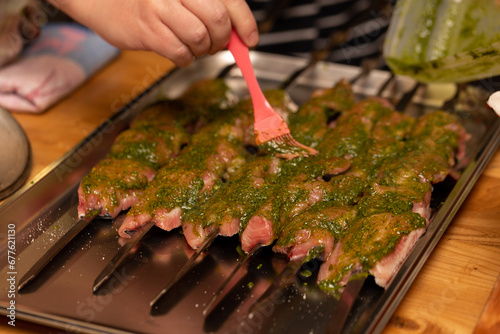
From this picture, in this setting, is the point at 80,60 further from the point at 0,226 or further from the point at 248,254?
the point at 248,254

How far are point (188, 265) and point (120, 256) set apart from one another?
1.01ft

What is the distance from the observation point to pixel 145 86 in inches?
151

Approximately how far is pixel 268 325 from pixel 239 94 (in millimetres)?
1937

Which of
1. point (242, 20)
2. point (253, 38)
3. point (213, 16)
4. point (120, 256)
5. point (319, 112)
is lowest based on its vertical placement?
point (319, 112)

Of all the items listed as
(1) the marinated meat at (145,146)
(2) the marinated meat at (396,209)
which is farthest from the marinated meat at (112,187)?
(2) the marinated meat at (396,209)

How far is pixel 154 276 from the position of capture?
2.34 metres

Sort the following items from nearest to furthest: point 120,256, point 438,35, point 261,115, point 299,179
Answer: point 120,256
point 299,179
point 261,115
point 438,35

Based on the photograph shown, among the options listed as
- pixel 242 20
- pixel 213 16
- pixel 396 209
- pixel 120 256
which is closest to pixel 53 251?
pixel 120 256

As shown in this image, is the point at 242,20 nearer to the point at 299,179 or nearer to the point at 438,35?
the point at 299,179

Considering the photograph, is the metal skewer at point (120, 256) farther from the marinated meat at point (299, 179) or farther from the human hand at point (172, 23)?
the human hand at point (172, 23)

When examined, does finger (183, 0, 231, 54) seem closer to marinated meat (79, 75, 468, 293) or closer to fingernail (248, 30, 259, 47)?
fingernail (248, 30, 259, 47)

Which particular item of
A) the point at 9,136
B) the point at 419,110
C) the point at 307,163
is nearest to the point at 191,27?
the point at 307,163

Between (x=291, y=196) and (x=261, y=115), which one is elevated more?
(x=261, y=115)

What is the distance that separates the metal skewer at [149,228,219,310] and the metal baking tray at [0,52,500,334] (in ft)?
0.11
